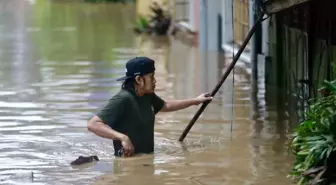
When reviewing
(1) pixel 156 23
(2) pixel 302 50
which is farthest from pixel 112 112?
(1) pixel 156 23

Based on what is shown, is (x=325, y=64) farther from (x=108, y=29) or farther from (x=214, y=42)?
(x=108, y=29)

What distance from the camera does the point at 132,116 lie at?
28.9 ft

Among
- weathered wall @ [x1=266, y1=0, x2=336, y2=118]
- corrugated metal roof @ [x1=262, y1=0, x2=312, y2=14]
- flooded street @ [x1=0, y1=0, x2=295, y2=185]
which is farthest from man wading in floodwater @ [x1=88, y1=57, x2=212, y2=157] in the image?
weathered wall @ [x1=266, y1=0, x2=336, y2=118]

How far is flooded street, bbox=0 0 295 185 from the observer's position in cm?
877

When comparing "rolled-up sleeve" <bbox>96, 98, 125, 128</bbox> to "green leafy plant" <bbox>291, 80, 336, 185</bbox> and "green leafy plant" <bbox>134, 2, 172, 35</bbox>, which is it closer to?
"green leafy plant" <bbox>291, 80, 336, 185</bbox>

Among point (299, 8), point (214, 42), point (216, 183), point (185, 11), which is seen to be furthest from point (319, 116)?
point (185, 11)

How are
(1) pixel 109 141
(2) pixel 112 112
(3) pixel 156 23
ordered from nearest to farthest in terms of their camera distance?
(2) pixel 112 112 < (1) pixel 109 141 < (3) pixel 156 23

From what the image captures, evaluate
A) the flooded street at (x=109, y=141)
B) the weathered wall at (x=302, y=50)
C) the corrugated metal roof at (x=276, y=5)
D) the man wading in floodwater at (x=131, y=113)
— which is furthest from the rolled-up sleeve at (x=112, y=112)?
the weathered wall at (x=302, y=50)

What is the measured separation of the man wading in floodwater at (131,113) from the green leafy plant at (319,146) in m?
2.08

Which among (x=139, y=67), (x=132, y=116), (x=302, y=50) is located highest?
(x=139, y=67)

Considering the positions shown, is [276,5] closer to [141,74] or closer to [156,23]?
[141,74]

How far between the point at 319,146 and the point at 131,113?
262 cm

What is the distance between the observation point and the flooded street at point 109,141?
877cm

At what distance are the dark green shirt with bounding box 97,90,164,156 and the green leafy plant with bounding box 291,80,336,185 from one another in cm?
211
